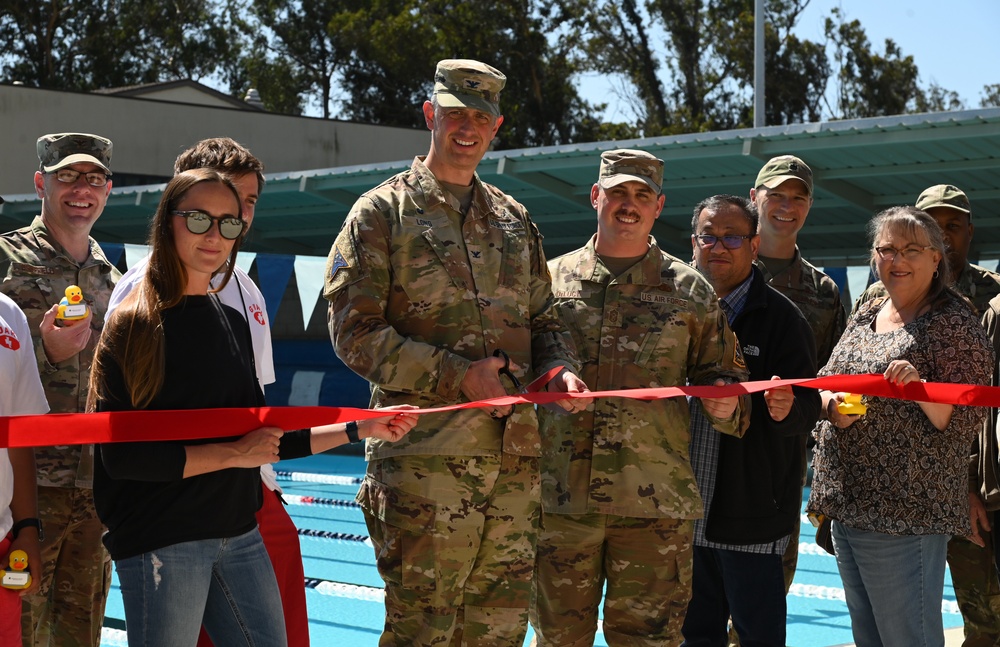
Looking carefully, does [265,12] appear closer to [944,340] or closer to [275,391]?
[275,391]

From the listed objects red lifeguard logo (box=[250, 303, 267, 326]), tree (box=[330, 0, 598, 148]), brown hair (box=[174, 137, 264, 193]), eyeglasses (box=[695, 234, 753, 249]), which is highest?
tree (box=[330, 0, 598, 148])

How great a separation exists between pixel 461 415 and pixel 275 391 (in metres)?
14.2

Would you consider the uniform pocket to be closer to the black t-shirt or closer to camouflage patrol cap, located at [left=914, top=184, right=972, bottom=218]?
the black t-shirt

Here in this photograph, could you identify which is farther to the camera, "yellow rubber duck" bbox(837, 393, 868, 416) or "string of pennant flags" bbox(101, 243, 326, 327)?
"string of pennant flags" bbox(101, 243, 326, 327)

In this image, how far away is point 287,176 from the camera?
1556 cm

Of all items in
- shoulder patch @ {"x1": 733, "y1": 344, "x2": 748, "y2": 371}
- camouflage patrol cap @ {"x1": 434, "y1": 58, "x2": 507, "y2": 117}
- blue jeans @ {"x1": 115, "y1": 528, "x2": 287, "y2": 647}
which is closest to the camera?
blue jeans @ {"x1": 115, "y1": 528, "x2": 287, "y2": 647}

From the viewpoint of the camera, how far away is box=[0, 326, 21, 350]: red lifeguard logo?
2977 millimetres

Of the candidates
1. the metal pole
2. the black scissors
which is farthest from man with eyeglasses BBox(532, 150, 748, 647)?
the metal pole

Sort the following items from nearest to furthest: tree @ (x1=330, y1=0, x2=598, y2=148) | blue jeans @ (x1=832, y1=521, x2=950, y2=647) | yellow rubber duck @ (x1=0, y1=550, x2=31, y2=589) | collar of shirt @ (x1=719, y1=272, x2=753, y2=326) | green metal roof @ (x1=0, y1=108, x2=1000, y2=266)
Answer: yellow rubber duck @ (x1=0, y1=550, x2=31, y2=589) → blue jeans @ (x1=832, y1=521, x2=950, y2=647) → collar of shirt @ (x1=719, y1=272, x2=753, y2=326) → green metal roof @ (x1=0, y1=108, x2=1000, y2=266) → tree @ (x1=330, y1=0, x2=598, y2=148)

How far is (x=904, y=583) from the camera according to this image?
12.8ft

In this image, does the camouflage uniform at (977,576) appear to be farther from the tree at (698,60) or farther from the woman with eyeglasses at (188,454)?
the tree at (698,60)

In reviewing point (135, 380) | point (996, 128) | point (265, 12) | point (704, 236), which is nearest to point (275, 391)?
point (996, 128)

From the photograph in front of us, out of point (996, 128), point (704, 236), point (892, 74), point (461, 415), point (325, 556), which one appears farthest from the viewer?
point (892, 74)

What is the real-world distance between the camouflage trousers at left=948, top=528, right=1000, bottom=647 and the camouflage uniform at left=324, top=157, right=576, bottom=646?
250 centimetres
